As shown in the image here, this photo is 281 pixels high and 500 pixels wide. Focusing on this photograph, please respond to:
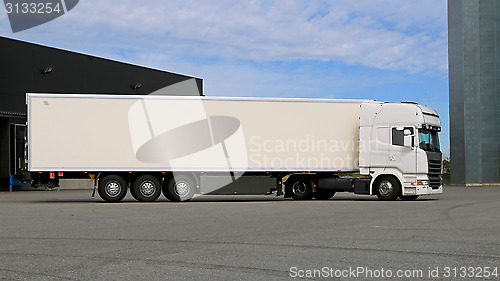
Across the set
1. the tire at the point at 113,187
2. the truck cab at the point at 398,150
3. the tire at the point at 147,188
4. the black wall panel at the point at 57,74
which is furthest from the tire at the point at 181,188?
the black wall panel at the point at 57,74

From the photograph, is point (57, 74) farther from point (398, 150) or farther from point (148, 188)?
point (398, 150)

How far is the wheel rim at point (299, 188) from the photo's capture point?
2323 centimetres

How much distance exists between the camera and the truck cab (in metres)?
21.8

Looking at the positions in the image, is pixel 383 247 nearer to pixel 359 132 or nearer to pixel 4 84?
pixel 359 132

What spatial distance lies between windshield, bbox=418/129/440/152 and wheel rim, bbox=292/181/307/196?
171 inches

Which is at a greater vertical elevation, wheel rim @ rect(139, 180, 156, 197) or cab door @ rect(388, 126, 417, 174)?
cab door @ rect(388, 126, 417, 174)

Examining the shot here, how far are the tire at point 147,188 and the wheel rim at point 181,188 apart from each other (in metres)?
0.59

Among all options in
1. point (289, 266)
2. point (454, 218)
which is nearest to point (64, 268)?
point (289, 266)

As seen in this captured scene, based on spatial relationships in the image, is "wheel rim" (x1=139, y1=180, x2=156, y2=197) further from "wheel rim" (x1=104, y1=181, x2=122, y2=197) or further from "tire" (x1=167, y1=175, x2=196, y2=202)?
"wheel rim" (x1=104, y1=181, x2=122, y2=197)

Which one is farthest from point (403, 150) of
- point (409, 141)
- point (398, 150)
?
point (409, 141)

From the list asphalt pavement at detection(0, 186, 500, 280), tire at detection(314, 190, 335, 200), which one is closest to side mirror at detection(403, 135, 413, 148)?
tire at detection(314, 190, 335, 200)

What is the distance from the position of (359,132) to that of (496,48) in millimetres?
27406

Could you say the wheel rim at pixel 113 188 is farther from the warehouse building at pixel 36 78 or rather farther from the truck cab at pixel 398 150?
the warehouse building at pixel 36 78

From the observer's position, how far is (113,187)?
21.7 metres
